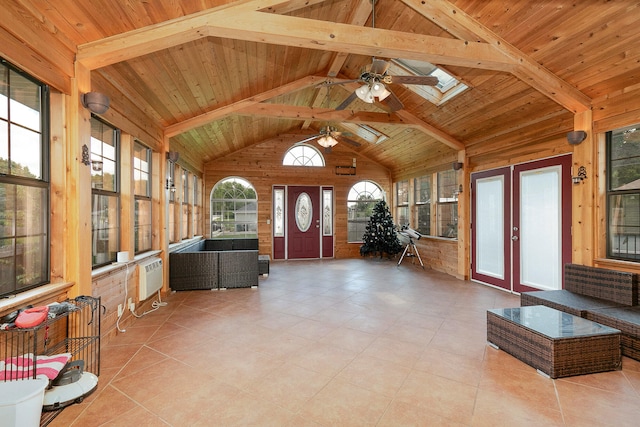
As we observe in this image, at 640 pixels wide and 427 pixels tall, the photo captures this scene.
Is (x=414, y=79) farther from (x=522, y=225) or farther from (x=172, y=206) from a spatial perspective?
(x=172, y=206)

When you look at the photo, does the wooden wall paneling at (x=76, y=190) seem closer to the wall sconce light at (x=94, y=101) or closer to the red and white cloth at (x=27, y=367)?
the wall sconce light at (x=94, y=101)

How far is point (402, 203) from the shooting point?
902 centimetres

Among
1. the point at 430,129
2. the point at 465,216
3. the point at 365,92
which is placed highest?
the point at 430,129

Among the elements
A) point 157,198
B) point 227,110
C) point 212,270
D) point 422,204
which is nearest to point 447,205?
point 422,204

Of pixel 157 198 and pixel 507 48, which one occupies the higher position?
pixel 507 48

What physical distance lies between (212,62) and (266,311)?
10.2 feet

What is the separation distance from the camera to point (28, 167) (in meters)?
2.24

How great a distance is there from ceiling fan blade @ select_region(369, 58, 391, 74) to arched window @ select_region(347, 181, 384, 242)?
6108 millimetres

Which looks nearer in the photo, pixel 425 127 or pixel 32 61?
pixel 32 61

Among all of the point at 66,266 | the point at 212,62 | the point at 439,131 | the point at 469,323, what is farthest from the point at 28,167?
the point at 439,131

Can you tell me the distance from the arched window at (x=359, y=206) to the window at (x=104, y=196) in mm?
6612

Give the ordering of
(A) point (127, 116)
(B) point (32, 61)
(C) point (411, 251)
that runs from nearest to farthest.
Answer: (B) point (32, 61)
(A) point (127, 116)
(C) point (411, 251)

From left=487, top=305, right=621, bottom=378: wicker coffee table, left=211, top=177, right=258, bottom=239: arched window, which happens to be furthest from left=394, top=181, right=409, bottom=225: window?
left=487, top=305, right=621, bottom=378: wicker coffee table

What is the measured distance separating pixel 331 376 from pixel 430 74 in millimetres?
4713
